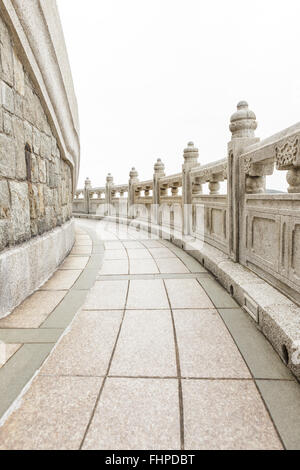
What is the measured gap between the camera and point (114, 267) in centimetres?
412

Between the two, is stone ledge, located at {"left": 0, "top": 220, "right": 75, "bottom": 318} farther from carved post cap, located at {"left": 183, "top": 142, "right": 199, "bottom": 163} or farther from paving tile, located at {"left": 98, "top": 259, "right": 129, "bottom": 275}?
carved post cap, located at {"left": 183, "top": 142, "right": 199, "bottom": 163}

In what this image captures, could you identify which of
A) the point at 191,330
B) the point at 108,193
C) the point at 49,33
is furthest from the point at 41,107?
the point at 108,193

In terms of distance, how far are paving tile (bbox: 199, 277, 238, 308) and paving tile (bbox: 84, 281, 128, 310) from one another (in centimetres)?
91

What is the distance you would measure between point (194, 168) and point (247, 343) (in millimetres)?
3987

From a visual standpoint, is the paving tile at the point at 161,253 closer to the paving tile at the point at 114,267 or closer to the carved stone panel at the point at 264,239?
the paving tile at the point at 114,267

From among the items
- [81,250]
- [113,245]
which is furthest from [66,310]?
[113,245]

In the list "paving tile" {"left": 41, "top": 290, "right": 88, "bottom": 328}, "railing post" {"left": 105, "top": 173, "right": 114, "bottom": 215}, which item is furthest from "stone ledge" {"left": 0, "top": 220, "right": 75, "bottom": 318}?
"railing post" {"left": 105, "top": 173, "right": 114, "bottom": 215}

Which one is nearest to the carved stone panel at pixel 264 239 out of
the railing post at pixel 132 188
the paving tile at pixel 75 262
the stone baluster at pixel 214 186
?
the stone baluster at pixel 214 186

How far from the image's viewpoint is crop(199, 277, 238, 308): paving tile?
8.82 feet

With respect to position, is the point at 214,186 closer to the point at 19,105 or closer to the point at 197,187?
the point at 197,187

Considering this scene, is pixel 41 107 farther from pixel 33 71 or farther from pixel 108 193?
pixel 108 193

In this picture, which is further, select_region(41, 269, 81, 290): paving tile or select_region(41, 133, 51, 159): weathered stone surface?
select_region(41, 133, 51, 159): weathered stone surface

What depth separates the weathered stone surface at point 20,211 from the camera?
2508mm

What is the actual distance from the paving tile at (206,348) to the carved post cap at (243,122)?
208 cm
